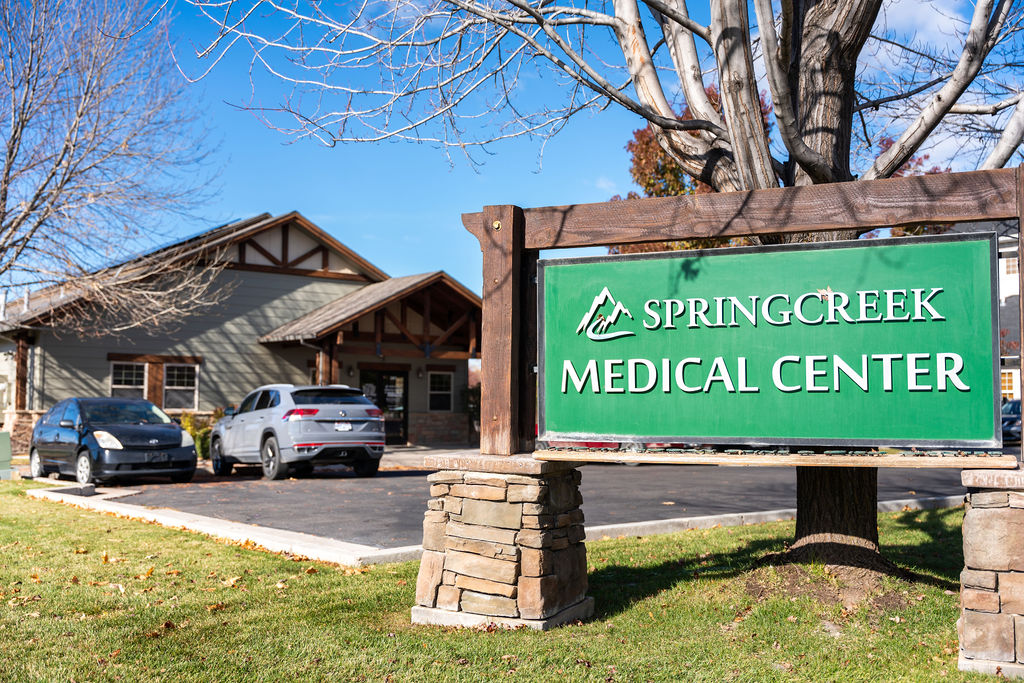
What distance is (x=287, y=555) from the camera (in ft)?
26.9

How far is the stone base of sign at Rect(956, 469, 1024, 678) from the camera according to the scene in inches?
182

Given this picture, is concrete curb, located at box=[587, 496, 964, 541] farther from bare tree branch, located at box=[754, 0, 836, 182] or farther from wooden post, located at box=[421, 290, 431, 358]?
wooden post, located at box=[421, 290, 431, 358]

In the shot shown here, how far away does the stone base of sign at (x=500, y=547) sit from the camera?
219 inches

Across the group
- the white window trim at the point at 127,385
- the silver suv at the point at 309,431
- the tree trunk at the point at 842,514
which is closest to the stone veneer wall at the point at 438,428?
the white window trim at the point at 127,385

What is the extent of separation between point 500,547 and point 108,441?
1145 centimetres

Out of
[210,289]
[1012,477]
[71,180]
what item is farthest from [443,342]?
[1012,477]

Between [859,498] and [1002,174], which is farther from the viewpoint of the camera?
[859,498]

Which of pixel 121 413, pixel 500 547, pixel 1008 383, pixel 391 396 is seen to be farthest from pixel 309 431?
pixel 1008 383

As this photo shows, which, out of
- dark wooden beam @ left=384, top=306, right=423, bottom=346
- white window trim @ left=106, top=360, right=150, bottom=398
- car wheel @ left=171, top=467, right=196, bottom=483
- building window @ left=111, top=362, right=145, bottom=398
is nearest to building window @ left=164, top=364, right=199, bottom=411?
white window trim @ left=106, top=360, right=150, bottom=398

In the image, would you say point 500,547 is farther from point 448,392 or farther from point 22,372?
point 448,392

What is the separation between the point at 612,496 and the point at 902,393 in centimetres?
873

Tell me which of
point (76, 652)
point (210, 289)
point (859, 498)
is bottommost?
point (76, 652)

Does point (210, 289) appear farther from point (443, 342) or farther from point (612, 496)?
point (612, 496)

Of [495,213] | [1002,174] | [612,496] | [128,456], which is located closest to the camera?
[1002,174]
